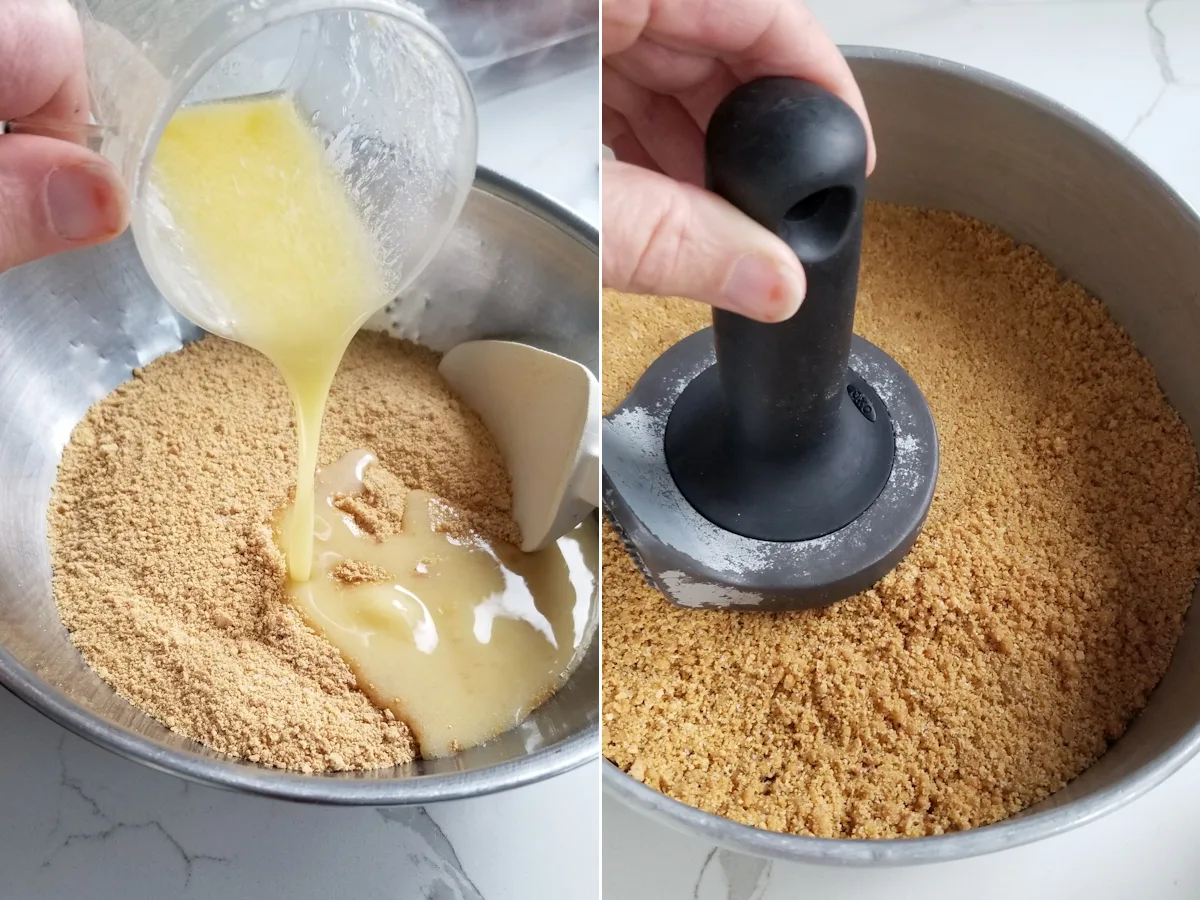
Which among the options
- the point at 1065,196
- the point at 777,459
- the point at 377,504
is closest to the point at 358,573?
the point at 377,504

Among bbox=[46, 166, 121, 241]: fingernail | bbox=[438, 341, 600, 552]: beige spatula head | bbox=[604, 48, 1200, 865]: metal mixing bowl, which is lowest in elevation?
bbox=[438, 341, 600, 552]: beige spatula head

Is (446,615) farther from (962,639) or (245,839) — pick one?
(962,639)

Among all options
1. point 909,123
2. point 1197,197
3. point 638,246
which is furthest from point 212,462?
point 1197,197

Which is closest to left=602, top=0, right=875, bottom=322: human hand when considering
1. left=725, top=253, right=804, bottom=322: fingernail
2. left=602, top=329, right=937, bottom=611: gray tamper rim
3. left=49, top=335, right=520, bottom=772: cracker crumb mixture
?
left=725, top=253, right=804, bottom=322: fingernail

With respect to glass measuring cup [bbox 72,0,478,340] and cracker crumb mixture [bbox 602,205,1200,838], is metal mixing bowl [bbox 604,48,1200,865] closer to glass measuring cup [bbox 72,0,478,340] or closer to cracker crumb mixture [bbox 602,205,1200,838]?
cracker crumb mixture [bbox 602,205,1200,838]

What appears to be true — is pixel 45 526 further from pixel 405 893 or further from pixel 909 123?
pixel 909 123

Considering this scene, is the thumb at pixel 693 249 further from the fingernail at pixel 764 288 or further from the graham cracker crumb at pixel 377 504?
the graham cracker crumb at pixel 377 504
